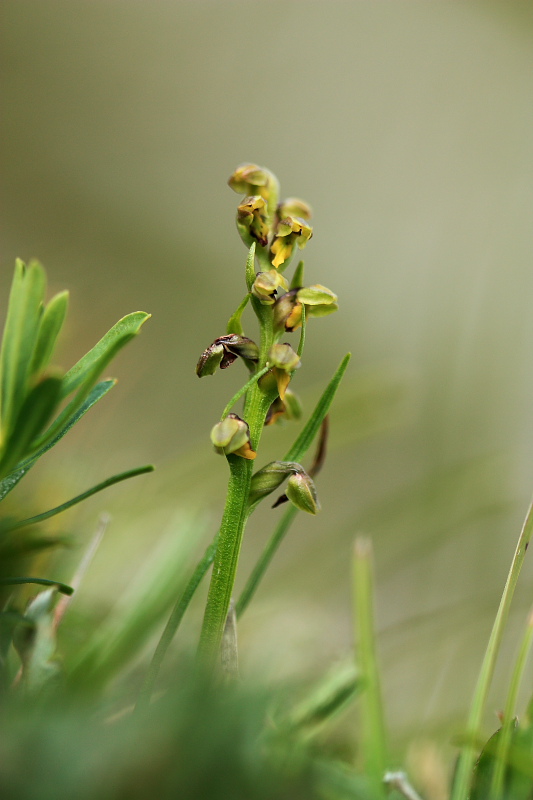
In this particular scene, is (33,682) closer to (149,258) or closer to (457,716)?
(457,716)

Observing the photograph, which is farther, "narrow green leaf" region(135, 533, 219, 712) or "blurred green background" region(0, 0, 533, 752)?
"blurred green background" region(0, 0, 533, 752)

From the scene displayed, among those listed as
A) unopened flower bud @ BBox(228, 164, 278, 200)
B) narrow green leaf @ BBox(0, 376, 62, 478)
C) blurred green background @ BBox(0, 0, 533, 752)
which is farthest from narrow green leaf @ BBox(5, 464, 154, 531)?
blurred green background @ BBox(0, 0, 533, 752)

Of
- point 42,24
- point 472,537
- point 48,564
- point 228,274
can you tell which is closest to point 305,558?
point 48,564

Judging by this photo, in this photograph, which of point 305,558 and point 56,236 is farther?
point 56,236

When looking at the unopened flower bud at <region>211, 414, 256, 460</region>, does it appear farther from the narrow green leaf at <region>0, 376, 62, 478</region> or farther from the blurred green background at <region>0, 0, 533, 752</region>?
the blurred green background at <region>0, 0, 533, 752</region>

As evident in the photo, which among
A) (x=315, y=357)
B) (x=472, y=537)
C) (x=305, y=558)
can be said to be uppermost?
(x=315, y=357)

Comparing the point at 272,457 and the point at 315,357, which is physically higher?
the point at 315,357

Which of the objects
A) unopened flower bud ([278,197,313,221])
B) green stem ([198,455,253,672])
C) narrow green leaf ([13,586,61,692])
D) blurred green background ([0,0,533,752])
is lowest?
narrow green leaf ([13,586,61,692])

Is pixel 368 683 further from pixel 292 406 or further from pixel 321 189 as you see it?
pixel 321 189
